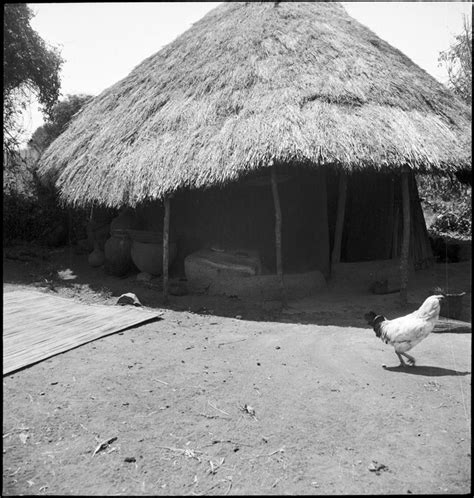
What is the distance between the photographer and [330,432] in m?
2.84

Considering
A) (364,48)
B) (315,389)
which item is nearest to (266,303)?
(315,389)

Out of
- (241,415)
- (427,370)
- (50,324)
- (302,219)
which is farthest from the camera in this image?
(302,219)

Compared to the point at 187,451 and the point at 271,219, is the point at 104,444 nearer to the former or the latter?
the point at 187,451

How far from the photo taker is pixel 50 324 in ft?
16.9

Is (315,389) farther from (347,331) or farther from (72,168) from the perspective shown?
(72,168)

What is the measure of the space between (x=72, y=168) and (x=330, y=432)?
666 centimetres

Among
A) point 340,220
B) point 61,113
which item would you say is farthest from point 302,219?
point 61,113

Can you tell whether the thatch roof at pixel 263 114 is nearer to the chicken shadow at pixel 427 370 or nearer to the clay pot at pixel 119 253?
the clay pot at pixel 119 253

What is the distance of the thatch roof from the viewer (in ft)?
20.0

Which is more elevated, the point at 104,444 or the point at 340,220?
the point at 340,220

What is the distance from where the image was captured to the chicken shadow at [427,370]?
3.75m

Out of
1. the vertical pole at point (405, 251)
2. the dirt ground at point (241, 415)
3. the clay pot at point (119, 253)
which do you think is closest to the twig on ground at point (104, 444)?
the dirt ground at point (241, 415)

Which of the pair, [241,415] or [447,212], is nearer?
[241,415]

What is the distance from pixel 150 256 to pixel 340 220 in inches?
121
